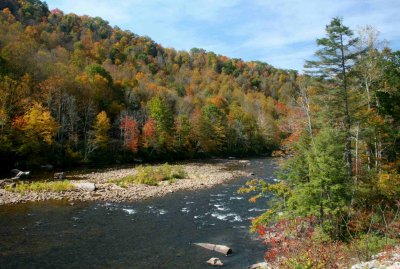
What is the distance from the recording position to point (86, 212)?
76.4 ft

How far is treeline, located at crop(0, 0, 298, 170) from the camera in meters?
43.5

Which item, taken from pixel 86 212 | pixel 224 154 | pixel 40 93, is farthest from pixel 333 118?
pixel 224 154

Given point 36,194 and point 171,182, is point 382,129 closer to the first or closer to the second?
point 171,182

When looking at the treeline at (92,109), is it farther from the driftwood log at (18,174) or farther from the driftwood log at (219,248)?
the driftwood log at (219,248)

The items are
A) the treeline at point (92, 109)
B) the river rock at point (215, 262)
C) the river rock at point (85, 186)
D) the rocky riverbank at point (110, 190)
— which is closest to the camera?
the river rock at point (215, 262)

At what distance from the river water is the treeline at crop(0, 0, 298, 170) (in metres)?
12.2

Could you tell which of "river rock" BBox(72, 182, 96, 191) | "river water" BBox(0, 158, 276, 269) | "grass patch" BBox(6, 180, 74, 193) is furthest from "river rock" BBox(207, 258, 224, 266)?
"grass patch" BBox(6, 180, 74, 193)

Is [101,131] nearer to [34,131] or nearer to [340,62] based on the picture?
[34,131]

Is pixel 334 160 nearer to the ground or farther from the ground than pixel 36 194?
farther from the ground

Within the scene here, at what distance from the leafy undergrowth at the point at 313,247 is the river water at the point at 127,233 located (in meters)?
1.95

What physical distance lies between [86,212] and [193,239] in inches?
355

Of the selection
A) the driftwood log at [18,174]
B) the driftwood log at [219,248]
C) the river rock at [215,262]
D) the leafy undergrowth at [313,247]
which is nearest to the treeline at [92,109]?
the driftwood log at [18,174]

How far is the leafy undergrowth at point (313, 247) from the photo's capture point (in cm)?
953

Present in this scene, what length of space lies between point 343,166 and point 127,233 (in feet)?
42.5
